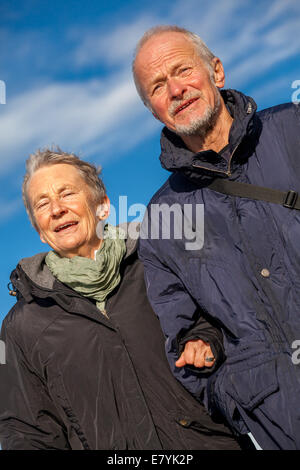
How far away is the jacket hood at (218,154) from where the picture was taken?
3609 mm

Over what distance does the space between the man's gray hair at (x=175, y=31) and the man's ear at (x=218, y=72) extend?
0.16ft

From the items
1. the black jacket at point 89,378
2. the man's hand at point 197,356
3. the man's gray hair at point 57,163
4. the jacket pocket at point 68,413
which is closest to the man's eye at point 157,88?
the man's gray hair at point 57,163

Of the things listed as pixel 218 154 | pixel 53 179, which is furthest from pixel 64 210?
pixel 218 154

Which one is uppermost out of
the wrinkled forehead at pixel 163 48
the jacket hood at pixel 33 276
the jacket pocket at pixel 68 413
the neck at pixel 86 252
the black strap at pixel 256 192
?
the wrinkled forehead at pixel 163 48

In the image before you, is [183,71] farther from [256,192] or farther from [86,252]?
[86,252]

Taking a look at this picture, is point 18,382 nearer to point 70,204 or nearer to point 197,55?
point 70,204

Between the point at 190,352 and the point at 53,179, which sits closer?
the point at 190,352

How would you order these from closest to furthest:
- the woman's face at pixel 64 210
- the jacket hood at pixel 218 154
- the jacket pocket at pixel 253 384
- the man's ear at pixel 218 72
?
the jacket pocket at pixel 253 384 → the jacket hood at pixel 218 154 → the man's ear at pixel 218 72 → the woman's face at pixel 64 210

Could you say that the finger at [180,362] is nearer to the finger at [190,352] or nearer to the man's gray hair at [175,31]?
the finger at [190,352]

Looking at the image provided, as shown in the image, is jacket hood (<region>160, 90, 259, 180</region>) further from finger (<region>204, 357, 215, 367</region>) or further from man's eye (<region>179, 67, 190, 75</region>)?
finger (<region>204, 357, 215, 367</region>)

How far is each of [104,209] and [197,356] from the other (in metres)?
1.59

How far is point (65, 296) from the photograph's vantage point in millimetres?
4223

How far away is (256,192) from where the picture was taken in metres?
3.56
